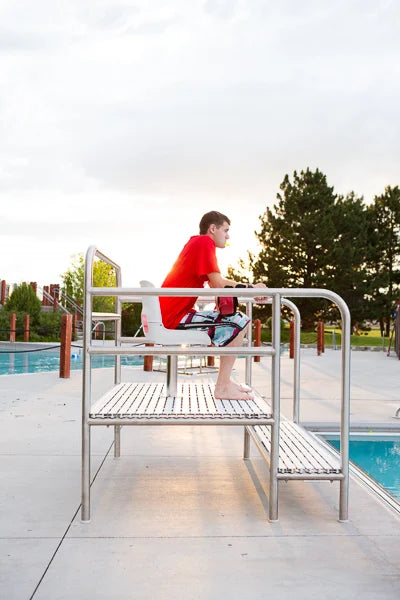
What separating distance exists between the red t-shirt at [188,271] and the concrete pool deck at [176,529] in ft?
3.41

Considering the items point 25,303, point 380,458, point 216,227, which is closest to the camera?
point 216,227

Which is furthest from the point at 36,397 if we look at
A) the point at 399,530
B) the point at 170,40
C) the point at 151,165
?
the point at 151,165

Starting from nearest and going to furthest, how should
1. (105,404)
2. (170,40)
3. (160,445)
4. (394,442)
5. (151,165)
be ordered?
(105,404)
(160,445)
(394,442)
(170,40)
(151,165)

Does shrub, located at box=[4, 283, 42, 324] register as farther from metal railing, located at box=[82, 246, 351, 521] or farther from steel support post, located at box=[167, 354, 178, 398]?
metal railing, located at box=[82, 246, 351, 521]

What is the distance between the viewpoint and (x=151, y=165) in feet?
63.6

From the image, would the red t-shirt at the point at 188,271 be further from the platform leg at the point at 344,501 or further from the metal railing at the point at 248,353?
the platform leg at the point at 344,501

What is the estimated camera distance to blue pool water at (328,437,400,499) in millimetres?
4801

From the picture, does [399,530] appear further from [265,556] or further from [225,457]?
[225,457]

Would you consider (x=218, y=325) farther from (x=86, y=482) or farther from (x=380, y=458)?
(x=380, y=458)

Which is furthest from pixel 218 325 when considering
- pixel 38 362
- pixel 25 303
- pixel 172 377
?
pixel 25 303

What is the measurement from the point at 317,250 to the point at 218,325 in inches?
1310

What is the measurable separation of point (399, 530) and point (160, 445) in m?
2.40

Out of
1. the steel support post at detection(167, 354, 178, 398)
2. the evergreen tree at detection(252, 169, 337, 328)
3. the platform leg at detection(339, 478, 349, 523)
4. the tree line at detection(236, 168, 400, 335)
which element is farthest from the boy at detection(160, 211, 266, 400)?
Answer: the tree line at detection(236, 168, 400, 335)

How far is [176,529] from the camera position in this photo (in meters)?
3.08
